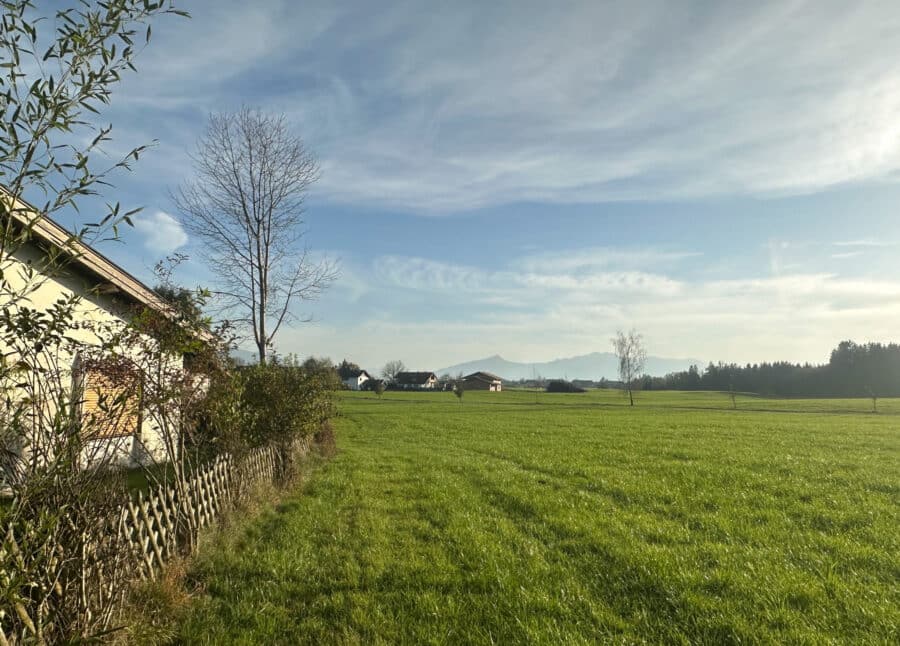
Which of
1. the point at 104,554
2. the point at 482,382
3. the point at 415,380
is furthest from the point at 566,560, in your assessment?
the point at 415,380

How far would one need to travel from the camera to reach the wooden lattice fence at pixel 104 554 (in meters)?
3.32

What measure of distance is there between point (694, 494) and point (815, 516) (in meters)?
2.21

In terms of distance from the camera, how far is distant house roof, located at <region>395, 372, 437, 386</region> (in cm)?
13212

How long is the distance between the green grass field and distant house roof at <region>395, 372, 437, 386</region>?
120 meters

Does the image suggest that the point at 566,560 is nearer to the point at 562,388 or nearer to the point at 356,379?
the point at 562,388

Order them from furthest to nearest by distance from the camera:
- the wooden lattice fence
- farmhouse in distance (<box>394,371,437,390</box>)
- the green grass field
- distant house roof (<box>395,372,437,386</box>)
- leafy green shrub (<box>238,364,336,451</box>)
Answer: distant house roof (<box>395,372,437,386</box>) < farmhouse in distance (<box>394,371,437,390</box>) < leafy green shrub (<box>238,364,336,451</box>) < the green grass field < the wooden lattice fence

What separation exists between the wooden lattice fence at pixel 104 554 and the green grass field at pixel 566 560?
2.04 ft

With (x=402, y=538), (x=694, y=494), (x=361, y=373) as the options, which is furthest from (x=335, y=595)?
(x=361, y=373)

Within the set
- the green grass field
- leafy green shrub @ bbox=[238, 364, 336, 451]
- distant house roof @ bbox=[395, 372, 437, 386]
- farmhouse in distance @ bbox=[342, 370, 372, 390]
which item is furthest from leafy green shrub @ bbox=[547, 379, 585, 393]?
leafy green shrub @ bbox=[238, 364, 336, 451]

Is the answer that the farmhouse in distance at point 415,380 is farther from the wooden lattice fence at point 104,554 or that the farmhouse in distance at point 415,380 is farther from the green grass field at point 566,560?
the wooden lattice fence at point 104,554

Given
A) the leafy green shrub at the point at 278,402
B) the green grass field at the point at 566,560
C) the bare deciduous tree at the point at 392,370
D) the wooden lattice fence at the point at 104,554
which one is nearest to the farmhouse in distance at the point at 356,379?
the bare deciduous tree at the point at 392,370

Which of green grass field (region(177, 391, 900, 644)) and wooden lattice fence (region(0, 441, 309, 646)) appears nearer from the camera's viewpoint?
wooden lattice fence (region(0, 441, 309, 646))

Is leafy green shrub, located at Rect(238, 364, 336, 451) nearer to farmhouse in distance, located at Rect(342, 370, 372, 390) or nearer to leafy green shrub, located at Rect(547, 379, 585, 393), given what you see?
leafy green shrub, located at Rect(547, 379, 585, 393)

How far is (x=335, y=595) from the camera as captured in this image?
553cm
